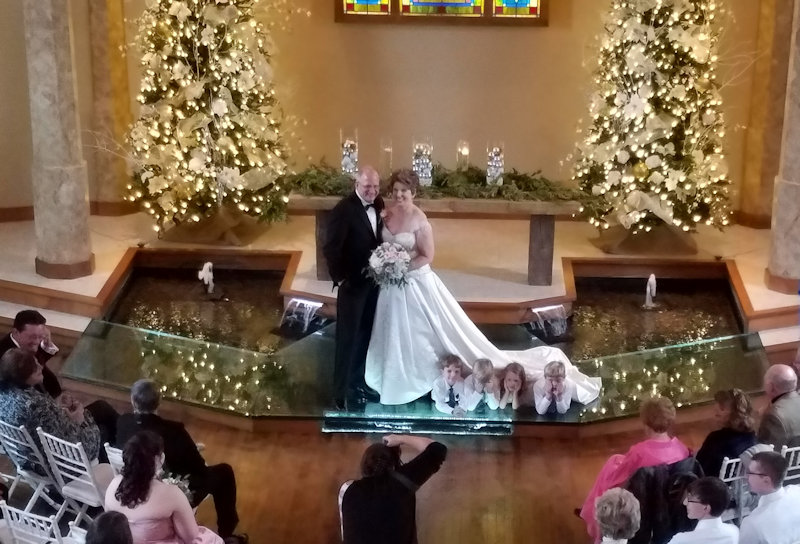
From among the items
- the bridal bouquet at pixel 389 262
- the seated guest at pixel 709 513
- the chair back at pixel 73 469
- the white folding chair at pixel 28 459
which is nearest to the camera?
the seated guest at pixel 709 513

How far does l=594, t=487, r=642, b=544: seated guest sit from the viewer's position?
438cm

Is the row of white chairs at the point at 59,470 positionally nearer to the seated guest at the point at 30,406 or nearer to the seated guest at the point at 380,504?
the seated guest at the point at 30,406

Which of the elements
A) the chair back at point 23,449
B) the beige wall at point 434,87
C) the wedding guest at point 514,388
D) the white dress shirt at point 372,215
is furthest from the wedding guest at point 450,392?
the beige wall at point 434,87

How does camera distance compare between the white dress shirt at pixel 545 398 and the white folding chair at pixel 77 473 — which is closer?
the white folding chair at pixel 77 473

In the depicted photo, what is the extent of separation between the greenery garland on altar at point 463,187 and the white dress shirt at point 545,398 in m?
2.28

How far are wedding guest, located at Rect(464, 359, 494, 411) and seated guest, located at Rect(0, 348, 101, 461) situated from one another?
2.56 meters

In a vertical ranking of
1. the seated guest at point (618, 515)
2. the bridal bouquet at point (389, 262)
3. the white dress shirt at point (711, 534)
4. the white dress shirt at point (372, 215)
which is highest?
the white dress shirt at point (372, 215)

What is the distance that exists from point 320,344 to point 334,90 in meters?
4.15

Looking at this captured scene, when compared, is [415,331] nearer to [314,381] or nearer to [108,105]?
[314,381]

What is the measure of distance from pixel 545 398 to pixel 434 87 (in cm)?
516

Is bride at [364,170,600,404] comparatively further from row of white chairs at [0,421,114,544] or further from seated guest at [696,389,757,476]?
row of white chairs at [0,421,114,544]

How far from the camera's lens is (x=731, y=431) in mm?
5438

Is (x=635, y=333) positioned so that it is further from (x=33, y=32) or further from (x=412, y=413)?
(x=33, y=32)

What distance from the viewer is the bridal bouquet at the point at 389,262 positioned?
6.97 metres
